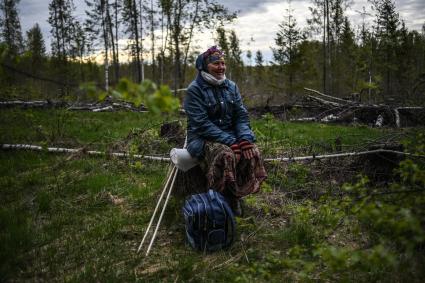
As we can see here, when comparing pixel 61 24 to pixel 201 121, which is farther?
pixel 61 24

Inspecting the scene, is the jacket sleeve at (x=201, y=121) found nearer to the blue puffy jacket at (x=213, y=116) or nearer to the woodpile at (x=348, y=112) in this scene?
the blue puffy jacket at (x=213, y=116)

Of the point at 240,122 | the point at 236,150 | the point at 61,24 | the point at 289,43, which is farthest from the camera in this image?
the point at 61,24

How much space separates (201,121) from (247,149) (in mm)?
702

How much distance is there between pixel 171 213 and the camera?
16.8 ft

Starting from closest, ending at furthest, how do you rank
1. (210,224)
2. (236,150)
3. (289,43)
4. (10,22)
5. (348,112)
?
(210,224) < (236,150) < (348,112) < (289,43) < (10,22)

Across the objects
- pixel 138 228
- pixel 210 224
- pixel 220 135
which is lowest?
pixel 138 228

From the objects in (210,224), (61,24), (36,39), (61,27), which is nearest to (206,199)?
(210,224)

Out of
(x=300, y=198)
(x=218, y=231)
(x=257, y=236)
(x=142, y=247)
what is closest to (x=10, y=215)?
(x=142, y=247)

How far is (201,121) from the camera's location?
456 centimetres

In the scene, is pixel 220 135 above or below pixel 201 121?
below

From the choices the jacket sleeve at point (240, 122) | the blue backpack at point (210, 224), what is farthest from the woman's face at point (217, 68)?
the blue backpack at point (210, 224)

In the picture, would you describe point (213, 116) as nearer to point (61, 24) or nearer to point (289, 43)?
point (289, 43)

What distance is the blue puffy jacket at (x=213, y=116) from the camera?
458cm

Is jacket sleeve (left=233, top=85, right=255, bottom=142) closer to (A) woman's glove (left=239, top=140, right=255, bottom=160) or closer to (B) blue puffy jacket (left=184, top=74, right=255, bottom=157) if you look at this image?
(B) blue puffy jacket (left=184, top=74, right=255, bottom=157)
